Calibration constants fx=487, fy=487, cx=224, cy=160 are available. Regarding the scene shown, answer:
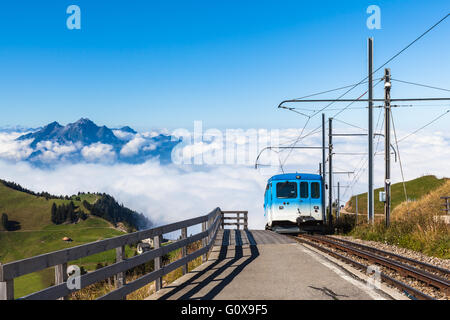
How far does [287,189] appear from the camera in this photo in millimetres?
24906

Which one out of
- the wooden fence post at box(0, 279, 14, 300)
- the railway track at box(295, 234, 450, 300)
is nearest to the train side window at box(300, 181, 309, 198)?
the railway track at box(295, 234, 450, 300)

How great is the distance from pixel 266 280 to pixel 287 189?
15220 mm

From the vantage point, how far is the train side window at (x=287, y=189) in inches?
980

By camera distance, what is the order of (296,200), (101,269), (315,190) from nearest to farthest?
(101,269)
(296,200)
(315,190)

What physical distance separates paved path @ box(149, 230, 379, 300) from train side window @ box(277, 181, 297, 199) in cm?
1023

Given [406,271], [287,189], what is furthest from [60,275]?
[287,189]

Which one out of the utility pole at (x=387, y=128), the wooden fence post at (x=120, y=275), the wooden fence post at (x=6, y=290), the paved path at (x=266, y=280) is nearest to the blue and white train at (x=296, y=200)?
the utility pole at (x=387, y=128)

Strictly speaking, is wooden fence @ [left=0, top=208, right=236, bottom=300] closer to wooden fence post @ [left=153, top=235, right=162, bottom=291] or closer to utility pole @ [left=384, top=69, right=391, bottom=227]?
wooden fence post @ [left=153, top=235, right=162, bottom=291]

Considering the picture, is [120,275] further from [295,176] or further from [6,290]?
[295,176]

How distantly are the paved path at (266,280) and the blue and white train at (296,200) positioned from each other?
10206 millimetres

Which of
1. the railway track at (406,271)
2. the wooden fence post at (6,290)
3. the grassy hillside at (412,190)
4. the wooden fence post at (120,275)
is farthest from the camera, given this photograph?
the grassy hillside at (412,190)

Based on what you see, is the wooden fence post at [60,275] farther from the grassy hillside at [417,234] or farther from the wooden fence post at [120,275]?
the grassy hillside at [417,234]
